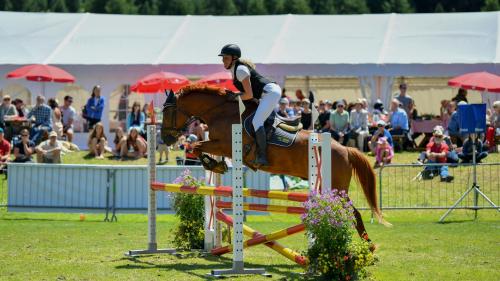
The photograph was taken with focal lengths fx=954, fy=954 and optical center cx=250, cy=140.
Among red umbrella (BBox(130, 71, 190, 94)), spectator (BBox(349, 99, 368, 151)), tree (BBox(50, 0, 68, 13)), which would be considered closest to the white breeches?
spectator (BBox(349, 99, 368, 151))

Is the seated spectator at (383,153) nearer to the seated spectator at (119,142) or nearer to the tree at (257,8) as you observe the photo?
the seated spectator at (119,142)

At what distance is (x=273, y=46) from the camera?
27.2 m

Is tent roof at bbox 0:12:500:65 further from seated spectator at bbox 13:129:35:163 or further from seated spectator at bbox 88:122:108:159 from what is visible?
seated spectator at bbox 13:129:35:163

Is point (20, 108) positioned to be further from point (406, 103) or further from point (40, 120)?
point (406, 103)

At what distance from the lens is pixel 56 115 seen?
25.7 metres

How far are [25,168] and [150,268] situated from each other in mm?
7546

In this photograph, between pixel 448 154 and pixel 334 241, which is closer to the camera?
pixel 334 241

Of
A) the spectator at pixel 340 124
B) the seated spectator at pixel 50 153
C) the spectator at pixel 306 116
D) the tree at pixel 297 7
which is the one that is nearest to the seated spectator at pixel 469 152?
the spectator at pixel 340 124

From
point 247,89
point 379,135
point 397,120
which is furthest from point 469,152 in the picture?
point 247,89

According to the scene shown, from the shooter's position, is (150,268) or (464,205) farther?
(464,205)

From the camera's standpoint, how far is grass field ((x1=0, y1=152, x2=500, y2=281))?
396 inches

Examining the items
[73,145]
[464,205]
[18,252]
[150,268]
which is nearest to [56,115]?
[73,145]

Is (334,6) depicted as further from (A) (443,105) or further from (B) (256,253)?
(B) (256,253)

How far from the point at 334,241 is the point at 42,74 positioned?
1802cm
